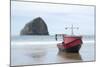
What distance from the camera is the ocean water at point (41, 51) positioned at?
2389 mm

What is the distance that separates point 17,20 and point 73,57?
86cm

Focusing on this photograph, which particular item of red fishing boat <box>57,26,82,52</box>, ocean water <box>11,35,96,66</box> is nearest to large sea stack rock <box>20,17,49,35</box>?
ocean water <box>11,35,96,66</box>

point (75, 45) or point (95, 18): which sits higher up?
point (95, 18)

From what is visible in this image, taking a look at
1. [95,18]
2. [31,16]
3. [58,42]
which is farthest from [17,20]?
[95,18]

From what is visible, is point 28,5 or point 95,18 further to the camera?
point 95,18

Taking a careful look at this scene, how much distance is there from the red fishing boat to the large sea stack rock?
247 mm

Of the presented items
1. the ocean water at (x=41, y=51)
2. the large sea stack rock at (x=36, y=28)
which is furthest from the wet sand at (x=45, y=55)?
the large sea stack rock at (x=36, y=28)

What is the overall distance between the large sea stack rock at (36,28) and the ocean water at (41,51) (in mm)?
60

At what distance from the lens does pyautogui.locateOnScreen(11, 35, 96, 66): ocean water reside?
239 cm

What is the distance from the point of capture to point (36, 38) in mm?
2475

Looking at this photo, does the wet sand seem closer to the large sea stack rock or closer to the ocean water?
the ocean water

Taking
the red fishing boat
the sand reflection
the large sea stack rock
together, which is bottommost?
the sand reflection

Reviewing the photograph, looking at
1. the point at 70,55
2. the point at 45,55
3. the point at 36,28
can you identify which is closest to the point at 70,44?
the point at 70,55
